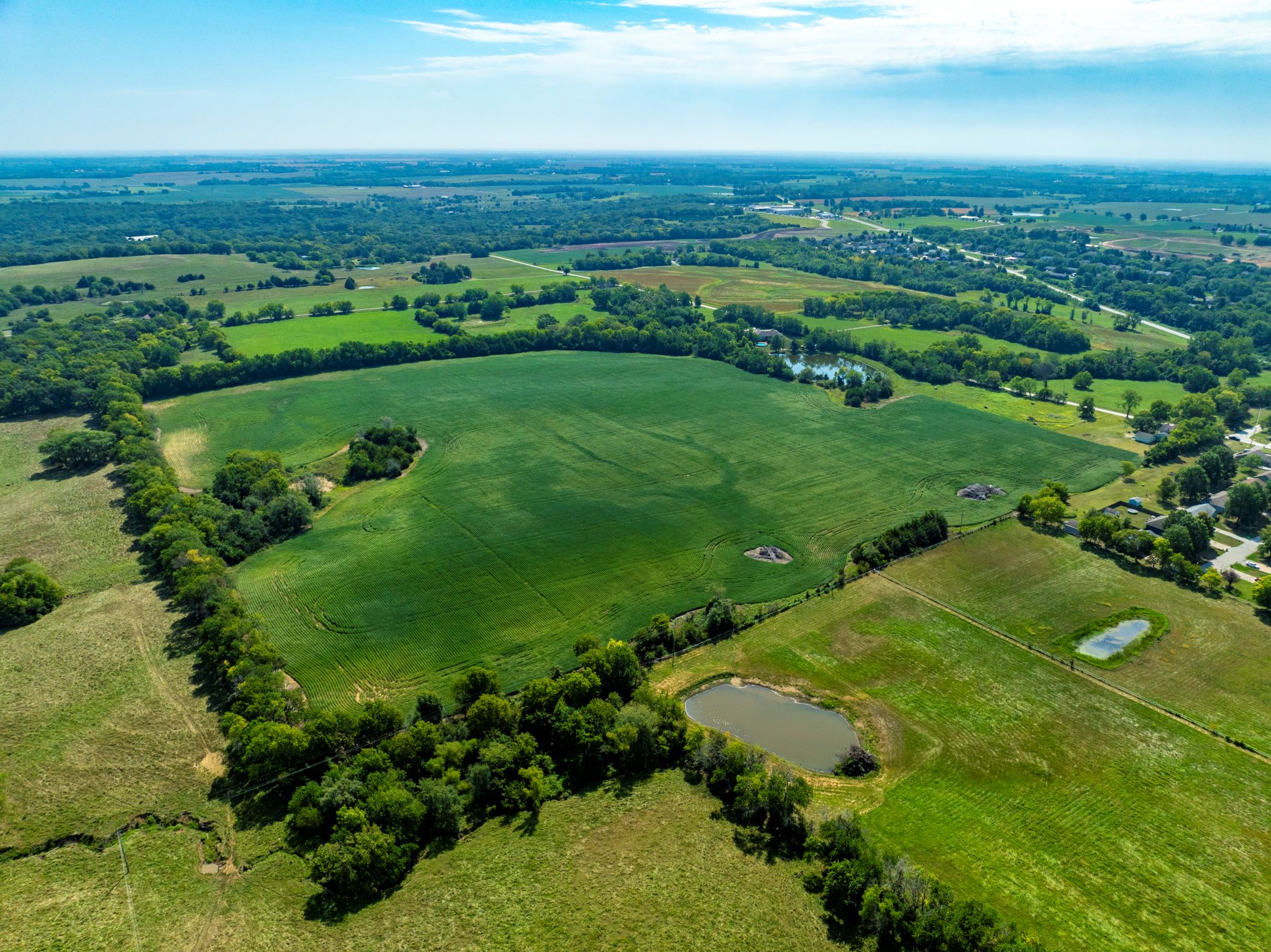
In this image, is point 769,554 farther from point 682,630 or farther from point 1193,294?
point 1193,294

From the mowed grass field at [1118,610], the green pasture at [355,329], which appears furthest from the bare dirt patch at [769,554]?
the green pasture at [355,329]

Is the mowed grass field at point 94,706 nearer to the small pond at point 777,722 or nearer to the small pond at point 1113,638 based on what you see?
the small pond at point 777,722

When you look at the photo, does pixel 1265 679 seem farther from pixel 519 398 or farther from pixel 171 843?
pixel 519 398

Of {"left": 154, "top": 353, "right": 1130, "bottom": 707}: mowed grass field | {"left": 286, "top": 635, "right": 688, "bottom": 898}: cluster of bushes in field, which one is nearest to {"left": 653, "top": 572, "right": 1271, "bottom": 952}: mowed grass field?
{"left": 286, "top": 635, "right": 688, "bottom": 898}: cluster of bushes in field

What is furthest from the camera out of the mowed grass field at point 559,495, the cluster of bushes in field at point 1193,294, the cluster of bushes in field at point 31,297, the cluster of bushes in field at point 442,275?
the cluster of bushes in field at point 442,275

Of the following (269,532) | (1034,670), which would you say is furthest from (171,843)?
(1034,670)
